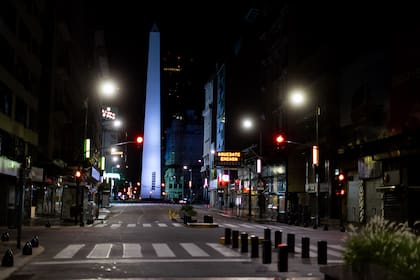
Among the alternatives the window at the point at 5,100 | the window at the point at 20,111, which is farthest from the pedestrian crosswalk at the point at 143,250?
the window at the point at 20,111

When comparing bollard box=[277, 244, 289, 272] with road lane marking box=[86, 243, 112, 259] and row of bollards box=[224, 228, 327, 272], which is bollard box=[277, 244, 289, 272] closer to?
row of bollards box=[224, 228, 327, 272]

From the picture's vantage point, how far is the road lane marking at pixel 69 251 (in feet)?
67.7

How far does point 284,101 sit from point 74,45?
2586 cm

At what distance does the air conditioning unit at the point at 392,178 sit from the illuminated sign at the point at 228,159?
175 feet

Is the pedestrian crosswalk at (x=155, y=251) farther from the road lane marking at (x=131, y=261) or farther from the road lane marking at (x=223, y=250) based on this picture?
the road lane marking at (x=131, y=261)

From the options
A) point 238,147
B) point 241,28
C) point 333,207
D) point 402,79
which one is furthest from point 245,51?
point 402,79

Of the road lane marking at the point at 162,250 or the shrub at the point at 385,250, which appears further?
the road lane marking at the point at 162,250

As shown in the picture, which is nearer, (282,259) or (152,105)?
(282,259)

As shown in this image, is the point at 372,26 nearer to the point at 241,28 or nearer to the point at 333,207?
the point at 333,207

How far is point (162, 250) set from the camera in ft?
75.2

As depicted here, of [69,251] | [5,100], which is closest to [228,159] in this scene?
[5,100]

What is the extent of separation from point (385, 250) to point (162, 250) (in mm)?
14967

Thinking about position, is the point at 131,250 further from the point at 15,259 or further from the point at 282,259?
the point at 282,259

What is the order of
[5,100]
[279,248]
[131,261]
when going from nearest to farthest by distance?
1. [279,248]
2. [131,261]
3. [5,100]
